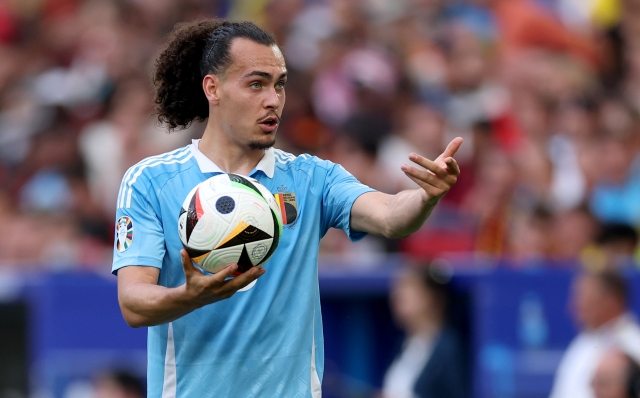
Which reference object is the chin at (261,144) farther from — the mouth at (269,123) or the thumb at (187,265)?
the thumb at (187,265)

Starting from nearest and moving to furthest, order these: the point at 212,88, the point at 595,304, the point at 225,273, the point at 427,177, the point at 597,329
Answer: the point at 225,273 → the point at 427,177 → the point at 212,88 → the point at 595,304 → the point at 597,329

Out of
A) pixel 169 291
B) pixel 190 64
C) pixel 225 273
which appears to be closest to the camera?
pixel 225 273

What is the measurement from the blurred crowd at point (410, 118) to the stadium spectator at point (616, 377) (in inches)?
50.0

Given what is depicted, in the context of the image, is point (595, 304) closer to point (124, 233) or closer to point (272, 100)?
point (272, 100)

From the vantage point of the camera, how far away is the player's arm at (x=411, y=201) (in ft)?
13.3

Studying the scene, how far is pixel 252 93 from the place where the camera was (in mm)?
4453

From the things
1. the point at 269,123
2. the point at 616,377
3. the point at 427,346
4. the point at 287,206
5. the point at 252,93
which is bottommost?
the point at 616,377

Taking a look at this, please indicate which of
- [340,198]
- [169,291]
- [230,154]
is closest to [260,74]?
[230,154]

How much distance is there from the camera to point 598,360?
23.8 feet

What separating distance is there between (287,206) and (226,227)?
59 cm

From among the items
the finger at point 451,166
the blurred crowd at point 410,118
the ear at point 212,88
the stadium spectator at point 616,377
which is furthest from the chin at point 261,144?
the blurred crowd at point 410,118

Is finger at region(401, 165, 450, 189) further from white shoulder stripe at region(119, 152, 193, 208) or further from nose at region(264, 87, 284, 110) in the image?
white shoulder stripe at region(119, 152, 193, 208)

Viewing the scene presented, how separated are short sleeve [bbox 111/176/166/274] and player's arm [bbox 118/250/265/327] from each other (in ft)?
0.13

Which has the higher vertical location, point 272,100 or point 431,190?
point 272,100
